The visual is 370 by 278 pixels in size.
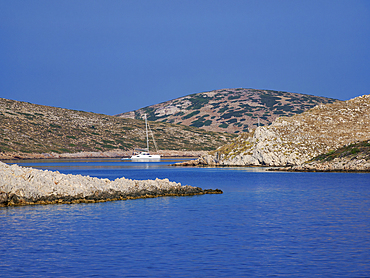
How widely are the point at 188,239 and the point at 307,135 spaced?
2722 inches

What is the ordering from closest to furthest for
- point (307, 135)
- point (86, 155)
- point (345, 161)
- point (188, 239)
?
point (188, 239)
point (345, 161)
point (307, 135)
point (86, 155)

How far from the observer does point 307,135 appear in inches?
3386

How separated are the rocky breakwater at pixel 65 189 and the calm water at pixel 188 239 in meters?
2.25

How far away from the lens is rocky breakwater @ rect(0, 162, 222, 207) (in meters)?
32.6

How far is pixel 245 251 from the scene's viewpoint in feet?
59.2

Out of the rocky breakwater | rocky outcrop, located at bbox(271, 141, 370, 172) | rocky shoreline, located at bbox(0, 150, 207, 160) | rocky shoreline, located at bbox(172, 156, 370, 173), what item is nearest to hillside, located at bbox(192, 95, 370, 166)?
rocky shoreline, located at bbox(172, 156, 370, 173)

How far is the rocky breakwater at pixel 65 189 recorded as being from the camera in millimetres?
32625

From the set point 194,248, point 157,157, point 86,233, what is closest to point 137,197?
point 86,233

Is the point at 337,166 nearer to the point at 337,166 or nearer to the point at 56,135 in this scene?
the point at 337,166

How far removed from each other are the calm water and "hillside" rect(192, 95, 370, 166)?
49913 mm

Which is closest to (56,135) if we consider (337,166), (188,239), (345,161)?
(337,166)

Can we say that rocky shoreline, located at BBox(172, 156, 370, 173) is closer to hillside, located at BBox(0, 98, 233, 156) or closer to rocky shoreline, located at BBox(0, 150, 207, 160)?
rocky shoreline, located at BBox(0, 150, 207, 160)

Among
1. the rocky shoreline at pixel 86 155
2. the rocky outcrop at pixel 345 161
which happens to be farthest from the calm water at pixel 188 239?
the rocky shoreline at pixel 86 155

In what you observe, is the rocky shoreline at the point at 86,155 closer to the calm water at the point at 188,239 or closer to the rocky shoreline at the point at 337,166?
the rocky shoreline at the point at 337,166
